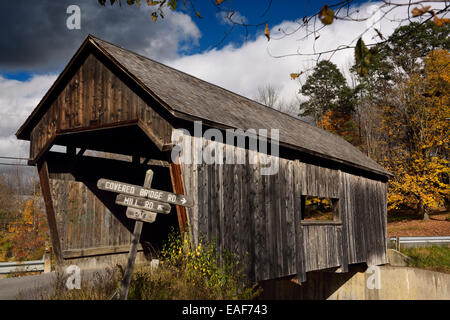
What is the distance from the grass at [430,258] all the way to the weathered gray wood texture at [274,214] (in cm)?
315

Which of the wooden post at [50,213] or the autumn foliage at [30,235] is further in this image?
the autumn foliage at [30,235]

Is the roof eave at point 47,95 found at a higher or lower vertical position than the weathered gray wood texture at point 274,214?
higher

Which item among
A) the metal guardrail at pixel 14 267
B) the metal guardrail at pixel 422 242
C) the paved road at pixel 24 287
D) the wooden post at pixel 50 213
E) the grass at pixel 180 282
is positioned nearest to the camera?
the grass at pixel 180 282

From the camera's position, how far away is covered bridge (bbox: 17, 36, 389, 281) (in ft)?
25.0

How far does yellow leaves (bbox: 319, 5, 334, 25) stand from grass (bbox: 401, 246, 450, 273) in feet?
50.7

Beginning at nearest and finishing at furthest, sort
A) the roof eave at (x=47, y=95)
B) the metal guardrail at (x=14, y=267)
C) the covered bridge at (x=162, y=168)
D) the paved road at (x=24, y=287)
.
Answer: the paved road at (x=24, y=287) → the covered bridge at (x=162, y=168) → the roof eave at (x=47, y=95) → the metal guardrail at (x=14, y=267)

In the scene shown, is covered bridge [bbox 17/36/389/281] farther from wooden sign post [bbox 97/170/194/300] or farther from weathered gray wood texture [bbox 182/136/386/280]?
wooden sign post [bbox 97/170/194/300]

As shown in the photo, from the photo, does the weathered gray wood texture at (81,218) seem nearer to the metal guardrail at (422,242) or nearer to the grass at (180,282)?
the grass at (180,282)

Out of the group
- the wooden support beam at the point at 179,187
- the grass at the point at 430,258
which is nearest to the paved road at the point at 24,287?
the wooden support beam at the point at 179,187

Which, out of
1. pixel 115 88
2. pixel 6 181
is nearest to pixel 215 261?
pixel 115 88

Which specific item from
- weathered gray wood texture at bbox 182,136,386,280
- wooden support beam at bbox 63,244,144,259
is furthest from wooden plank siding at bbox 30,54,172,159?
wooden support beam at bbox 63,244,144,259

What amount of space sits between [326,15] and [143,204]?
360cm

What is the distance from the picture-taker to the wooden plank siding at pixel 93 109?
765 centimetres
